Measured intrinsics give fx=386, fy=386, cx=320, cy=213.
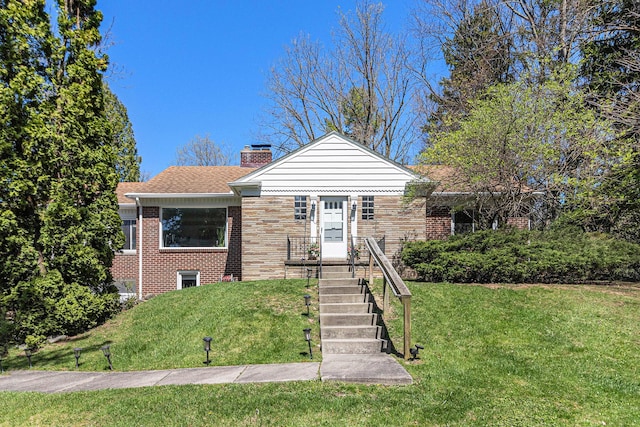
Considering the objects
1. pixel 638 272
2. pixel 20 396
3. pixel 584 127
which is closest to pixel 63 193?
pixel 20 396

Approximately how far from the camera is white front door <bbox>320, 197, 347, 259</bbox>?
12797 mm

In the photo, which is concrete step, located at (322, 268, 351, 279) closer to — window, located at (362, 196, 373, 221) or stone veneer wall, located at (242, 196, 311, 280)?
stone veneer wall, located at (242, 196, 311, 280)

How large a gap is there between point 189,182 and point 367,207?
732 cm

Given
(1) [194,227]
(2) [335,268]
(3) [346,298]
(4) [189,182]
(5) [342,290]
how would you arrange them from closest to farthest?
(3) [346,298] → (5) [342,290] → (2) [335,268] → (1) [194,227] → (4) [189,182]

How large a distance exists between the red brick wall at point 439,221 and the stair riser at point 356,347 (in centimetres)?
823

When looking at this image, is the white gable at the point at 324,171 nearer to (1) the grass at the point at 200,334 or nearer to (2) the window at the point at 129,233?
(1) the grass at the point at 200,334

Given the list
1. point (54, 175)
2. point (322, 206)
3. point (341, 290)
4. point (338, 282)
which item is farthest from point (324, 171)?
point (54, 175)

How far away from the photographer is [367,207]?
1290cm

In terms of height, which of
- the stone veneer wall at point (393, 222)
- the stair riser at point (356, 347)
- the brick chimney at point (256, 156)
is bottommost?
the stair riser at point (356, 347)

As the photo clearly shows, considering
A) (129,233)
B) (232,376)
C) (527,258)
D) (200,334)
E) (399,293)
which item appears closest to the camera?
(232,376)

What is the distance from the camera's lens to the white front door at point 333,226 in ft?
42.0

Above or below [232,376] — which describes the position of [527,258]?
above

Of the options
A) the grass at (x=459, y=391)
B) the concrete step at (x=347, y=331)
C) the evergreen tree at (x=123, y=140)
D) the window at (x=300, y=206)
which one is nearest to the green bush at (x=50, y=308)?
the grass at (x=459, y=391)

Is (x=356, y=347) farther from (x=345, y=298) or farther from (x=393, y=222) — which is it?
(x=393, y=222)
